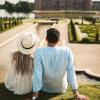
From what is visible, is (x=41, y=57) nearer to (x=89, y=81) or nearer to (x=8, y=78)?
(x=8, y=78)

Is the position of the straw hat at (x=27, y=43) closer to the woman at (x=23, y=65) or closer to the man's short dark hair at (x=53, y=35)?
the woman at (x=23, y=65)

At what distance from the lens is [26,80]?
193 inches

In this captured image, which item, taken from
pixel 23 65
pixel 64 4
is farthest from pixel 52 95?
pixel 64 4

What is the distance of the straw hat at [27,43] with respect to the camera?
484cm

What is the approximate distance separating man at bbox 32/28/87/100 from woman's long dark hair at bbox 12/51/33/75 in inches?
12.7

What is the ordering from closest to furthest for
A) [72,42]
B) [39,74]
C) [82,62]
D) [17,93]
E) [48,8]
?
1. [39,74]
2. [17,93]
3. [82,62]
4. [72,42]
5. [48,8]

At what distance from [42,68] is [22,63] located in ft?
1.58

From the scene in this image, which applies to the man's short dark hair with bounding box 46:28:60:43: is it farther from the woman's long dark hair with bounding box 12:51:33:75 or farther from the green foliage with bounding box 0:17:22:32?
the green foliage with bounding box 0:17:22:32

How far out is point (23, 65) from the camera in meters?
4.94

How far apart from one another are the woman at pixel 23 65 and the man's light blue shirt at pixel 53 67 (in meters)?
0.31

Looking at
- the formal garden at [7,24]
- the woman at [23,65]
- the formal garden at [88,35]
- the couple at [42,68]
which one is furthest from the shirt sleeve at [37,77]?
the formal garden at [7,24]

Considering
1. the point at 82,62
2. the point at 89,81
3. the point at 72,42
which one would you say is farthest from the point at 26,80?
the point at 72,42

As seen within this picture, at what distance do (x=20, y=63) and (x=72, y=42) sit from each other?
824 cm

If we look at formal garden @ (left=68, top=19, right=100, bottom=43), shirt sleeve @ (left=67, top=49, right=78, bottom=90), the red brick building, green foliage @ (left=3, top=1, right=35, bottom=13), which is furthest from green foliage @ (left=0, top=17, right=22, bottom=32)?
green foliage @ (left=3, top=1, right=35, bottom=13)
